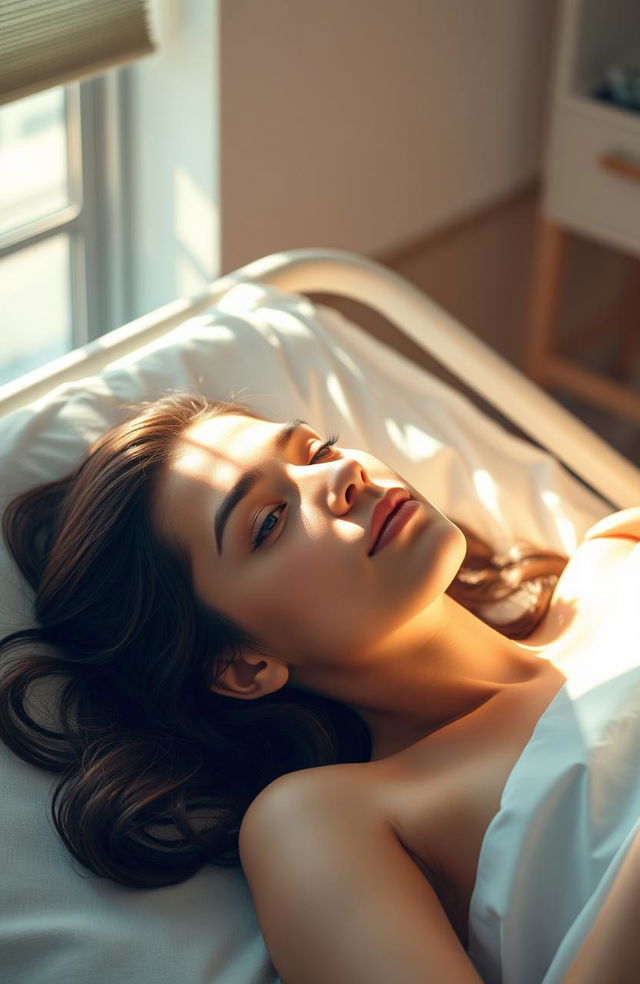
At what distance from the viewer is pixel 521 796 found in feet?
3.42

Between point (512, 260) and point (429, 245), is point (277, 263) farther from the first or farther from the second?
point (512, 260)

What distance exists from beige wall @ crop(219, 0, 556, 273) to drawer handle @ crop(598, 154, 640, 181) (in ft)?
0.92

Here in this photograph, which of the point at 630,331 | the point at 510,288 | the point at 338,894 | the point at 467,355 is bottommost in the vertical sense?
the point at 630,331

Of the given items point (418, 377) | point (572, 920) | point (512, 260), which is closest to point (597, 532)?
point (418, 377)

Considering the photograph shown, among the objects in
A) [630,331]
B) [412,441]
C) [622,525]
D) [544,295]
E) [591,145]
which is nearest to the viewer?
[622,525]

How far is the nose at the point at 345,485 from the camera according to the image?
110 cm

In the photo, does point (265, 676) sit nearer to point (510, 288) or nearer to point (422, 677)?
point (422, 677)

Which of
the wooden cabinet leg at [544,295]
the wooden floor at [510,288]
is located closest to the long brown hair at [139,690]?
the wooden floor at [510,288]

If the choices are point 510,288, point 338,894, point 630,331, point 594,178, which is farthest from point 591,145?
point 338,894

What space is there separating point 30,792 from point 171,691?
0.16 meters

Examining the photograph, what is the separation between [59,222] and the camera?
6.14 ft

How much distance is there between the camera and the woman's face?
3.56 feet

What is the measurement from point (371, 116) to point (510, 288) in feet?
2.38

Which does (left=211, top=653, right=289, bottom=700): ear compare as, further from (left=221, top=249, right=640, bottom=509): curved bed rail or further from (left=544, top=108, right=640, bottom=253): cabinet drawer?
(left=544, top=108, right=640, bottom=253): cabinet drawer
